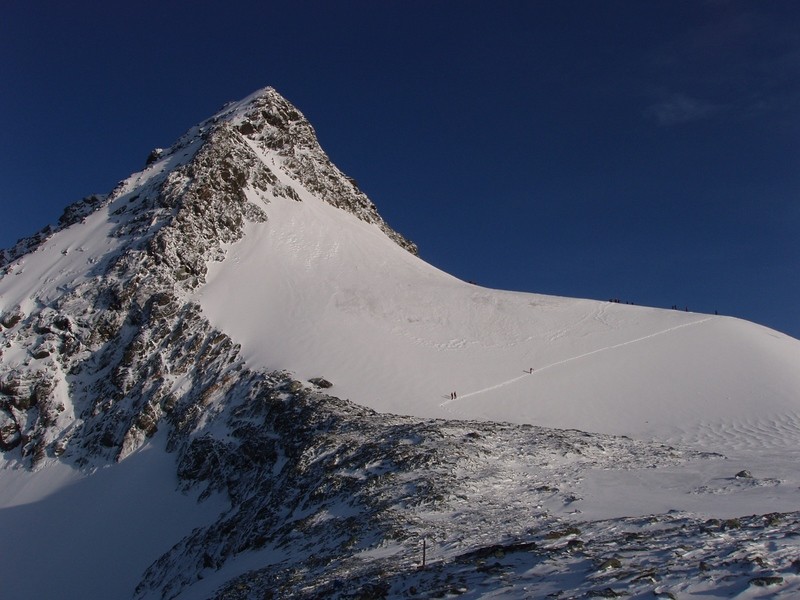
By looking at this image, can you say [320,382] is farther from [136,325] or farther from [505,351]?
[136,325]

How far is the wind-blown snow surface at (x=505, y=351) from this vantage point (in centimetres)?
2828

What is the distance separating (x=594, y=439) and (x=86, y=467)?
85.4ft

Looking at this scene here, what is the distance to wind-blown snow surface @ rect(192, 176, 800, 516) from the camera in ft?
92.8

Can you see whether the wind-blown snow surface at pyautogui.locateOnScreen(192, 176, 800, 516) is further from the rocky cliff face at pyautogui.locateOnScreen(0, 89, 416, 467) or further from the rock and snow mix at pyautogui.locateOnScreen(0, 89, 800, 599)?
the rocky cliff face at pyautogui.locateOnScreen(0, 89, 416, 467)

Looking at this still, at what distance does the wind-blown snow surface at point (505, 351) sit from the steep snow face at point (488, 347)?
13cm

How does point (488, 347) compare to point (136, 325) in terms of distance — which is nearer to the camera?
point (488, 347)

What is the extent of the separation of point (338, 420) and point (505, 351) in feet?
54.4

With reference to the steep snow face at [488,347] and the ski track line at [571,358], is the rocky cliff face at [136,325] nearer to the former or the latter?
the steep snow face at [488,347]

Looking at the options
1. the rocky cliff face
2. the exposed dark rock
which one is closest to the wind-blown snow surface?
the exposed dark rock

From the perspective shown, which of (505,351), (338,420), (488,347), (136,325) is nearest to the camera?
(338,420)

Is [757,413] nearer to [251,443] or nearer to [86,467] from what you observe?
[251,443]

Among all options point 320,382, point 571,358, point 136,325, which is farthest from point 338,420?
point 136,325

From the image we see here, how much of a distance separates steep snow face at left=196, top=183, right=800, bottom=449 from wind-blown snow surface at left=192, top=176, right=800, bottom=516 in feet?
0.42

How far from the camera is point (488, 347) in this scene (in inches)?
1526
